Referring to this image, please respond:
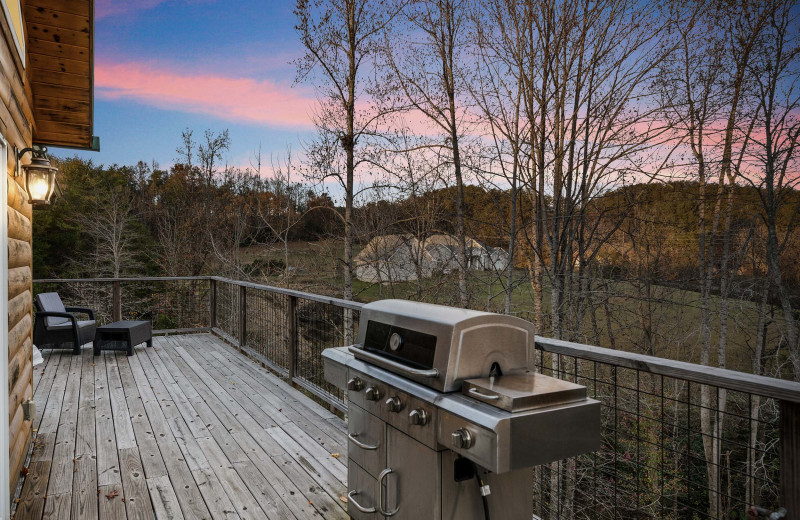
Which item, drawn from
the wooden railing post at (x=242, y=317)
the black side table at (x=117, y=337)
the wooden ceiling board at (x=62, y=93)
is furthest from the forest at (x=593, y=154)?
the wooden ceiling board at (x=62, y=93)

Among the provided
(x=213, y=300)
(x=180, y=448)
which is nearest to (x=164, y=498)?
(x=180, y=448)

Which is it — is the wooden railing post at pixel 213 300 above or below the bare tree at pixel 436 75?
below

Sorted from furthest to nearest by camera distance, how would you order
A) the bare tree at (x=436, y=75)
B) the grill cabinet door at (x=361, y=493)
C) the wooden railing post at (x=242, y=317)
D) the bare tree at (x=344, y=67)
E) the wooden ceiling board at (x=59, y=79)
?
the bare tree at (x=344, y=67) → the bare tree at (x=436, y=75) → the wooden railing post at (x=242, y=317) → the wooden ceiling board at (x=59, y=79) → the grill cabinet door at (x=361, y=493)

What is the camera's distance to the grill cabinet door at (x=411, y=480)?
5.59 feet

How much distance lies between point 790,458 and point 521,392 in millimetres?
758

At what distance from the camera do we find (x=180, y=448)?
3.40 metres

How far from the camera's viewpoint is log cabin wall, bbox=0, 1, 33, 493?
2674 millimetres

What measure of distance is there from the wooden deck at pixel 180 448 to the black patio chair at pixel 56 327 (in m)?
0.84

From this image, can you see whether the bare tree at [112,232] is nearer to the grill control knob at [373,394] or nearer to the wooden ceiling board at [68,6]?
the wooden ceiling board at [68,6]

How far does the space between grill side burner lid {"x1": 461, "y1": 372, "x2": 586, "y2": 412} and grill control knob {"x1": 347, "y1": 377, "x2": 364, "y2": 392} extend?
65cm

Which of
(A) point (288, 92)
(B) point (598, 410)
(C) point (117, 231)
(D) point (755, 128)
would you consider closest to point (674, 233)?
(D) point (755, 128)

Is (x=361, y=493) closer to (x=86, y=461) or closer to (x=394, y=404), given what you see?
(x=394, y=404)

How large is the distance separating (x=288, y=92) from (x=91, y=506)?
33.0 ft

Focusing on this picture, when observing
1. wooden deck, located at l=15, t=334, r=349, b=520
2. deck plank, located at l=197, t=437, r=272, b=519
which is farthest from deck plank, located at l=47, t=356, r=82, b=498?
deck plank, located at l=197, t=437, r=272, b=519
